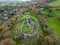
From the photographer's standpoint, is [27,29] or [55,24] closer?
[27,29]

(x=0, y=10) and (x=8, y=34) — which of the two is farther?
(x=0, y=10)

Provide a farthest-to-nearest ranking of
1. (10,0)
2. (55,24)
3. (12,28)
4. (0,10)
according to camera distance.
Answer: (10,0), (0,10), (55,24), (12,28)

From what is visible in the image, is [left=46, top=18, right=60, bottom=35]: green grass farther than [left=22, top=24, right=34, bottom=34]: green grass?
Yes

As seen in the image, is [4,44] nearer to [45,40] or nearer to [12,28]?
[45,40]

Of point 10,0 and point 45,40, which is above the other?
point 45,40

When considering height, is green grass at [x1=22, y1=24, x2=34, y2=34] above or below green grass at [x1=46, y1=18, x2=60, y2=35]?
above

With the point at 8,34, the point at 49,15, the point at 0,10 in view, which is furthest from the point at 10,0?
the point at 8,34

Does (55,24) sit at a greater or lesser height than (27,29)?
lesser

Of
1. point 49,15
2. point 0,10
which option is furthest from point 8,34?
point 0,10

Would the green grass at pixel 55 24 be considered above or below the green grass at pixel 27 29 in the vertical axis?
below

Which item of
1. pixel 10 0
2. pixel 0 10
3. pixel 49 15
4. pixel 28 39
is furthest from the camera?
pixel 10 0

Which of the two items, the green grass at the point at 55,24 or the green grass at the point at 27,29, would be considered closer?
the green grass at the point at 27,29
